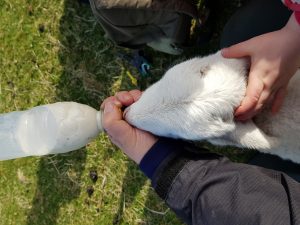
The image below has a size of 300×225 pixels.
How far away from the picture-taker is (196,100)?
1368 mm

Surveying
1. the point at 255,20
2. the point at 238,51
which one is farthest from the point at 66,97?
the point at 238,51

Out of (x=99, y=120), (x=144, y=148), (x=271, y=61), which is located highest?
(x=271, y=61)

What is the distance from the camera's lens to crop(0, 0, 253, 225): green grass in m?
2.55

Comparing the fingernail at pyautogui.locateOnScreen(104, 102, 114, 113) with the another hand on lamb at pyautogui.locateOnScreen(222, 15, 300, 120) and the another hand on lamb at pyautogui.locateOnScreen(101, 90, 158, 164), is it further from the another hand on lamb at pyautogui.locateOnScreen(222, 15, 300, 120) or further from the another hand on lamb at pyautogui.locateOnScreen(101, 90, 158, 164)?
the another hand on lamb at pyautogui.locateOnScreen(222, 15, 300, 120)

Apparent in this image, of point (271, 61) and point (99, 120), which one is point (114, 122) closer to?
point (99, 120)

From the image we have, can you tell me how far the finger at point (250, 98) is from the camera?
140 centimetres

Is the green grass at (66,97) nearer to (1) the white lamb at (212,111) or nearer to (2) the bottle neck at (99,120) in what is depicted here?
(2) the bottle neck at (99,120)

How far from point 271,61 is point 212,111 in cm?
29

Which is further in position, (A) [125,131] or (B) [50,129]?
(B) [50,129]

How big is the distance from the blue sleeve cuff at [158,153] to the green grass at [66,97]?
92 cm

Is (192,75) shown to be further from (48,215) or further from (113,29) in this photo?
(48,215)

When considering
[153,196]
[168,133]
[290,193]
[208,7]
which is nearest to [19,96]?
[153,196]

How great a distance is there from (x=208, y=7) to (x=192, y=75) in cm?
84

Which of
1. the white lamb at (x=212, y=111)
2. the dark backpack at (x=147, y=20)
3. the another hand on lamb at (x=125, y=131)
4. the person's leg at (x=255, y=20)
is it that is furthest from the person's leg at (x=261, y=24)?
the another hand on lamb at (x=125, y=131)
